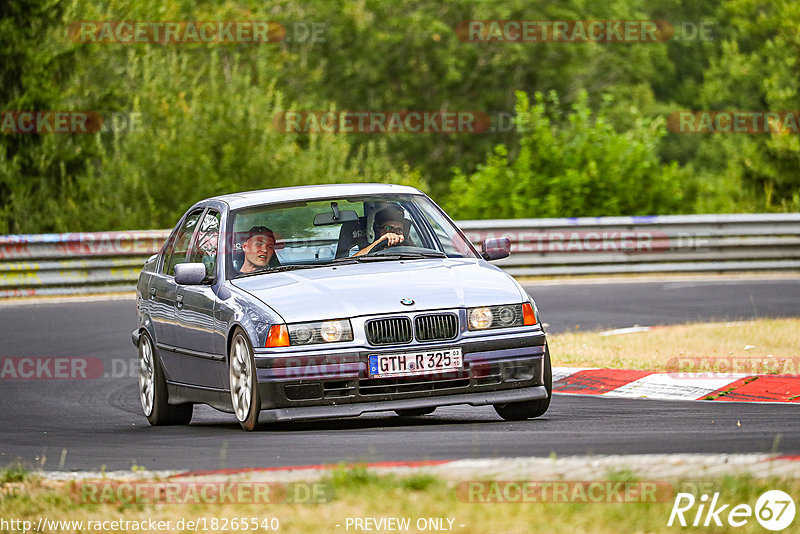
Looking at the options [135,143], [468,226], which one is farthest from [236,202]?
[135,143]

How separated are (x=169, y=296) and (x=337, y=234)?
132 cm

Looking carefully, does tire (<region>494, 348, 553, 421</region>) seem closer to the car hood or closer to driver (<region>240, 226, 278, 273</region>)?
the car hood

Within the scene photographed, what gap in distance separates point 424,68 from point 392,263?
45488 mm

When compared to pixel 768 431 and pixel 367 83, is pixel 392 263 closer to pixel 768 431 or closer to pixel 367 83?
pixel 768 431

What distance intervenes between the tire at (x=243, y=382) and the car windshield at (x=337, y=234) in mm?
702

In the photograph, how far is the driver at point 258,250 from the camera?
9.31 m

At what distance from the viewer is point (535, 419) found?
29.1 ft

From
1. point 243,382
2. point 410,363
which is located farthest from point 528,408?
point 243,382

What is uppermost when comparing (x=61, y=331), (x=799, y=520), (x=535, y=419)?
(x=799, y=520)

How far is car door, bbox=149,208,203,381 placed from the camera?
9.87 m

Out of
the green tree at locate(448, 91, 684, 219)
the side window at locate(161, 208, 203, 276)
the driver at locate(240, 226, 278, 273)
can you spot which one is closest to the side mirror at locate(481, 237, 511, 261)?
the driver at locate(240, 226, 278, 273)

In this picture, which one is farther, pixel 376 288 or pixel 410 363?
pixel 376 288

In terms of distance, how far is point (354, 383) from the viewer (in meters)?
8.23

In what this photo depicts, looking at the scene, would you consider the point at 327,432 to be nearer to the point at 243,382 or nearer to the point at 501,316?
the point at 243,382
